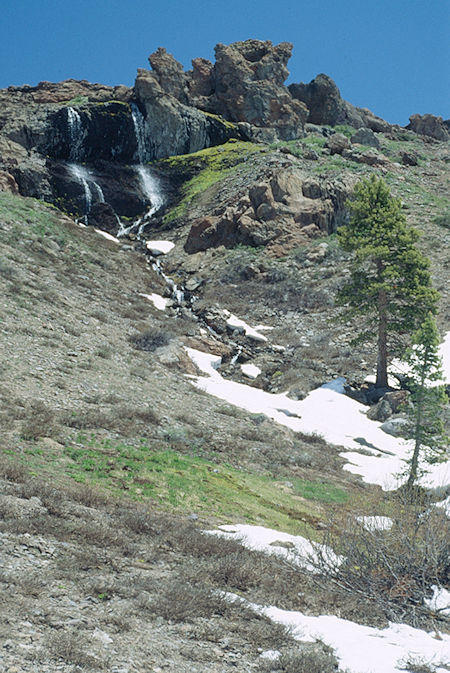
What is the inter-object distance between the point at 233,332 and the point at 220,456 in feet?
56.8

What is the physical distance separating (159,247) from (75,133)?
22403 mm

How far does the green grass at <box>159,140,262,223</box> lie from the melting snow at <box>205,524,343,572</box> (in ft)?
144

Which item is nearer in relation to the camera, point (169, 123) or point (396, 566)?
point (396, 566)

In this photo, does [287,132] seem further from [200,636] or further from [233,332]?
[200,636]

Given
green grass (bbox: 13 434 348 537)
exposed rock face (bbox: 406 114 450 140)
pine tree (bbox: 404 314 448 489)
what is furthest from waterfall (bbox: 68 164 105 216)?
exposed rock face (bbox: 406 114 450 140)

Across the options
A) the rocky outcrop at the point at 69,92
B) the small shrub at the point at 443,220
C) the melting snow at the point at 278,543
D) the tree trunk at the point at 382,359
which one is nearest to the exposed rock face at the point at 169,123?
the rocky outcrop at the point at 69,92

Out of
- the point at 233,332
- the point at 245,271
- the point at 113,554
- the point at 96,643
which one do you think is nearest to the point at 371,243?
the point at 233,332

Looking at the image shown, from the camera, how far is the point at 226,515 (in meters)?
10.7

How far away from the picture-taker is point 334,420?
2334 cm

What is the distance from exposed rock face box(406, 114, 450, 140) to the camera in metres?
103

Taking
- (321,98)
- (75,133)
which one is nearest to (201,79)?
(321,98)

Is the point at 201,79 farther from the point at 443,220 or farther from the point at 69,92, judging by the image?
the point at 443,220

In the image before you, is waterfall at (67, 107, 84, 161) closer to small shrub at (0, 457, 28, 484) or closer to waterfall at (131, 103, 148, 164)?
waterfall at (131, 103, 148, 164)

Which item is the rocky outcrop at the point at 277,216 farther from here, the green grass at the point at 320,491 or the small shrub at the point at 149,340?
the green grass at the point at 320,491
